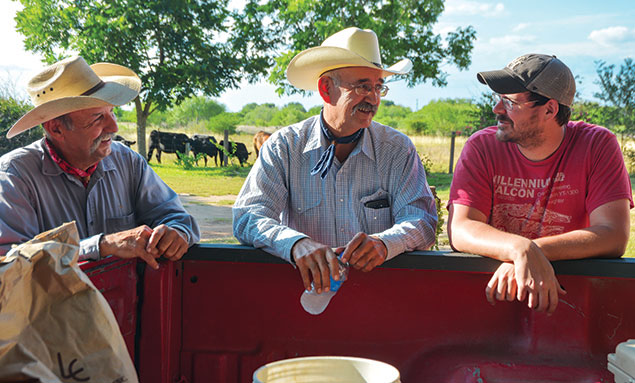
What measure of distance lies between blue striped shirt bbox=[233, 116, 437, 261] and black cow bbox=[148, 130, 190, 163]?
1839 cm

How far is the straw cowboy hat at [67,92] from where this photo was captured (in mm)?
2688

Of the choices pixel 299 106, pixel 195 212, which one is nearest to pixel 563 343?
pixel 195 212

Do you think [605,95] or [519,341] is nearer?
[519,341]

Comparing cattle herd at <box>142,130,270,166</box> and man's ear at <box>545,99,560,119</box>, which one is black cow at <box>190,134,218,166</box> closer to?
cattle herd at <box>142,130,270,166</box>

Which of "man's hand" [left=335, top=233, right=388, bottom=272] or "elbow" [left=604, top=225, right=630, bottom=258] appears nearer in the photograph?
"man's hand" [left=335, top=233, right=388, bottom=272]

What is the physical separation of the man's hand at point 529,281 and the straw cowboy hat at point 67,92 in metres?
1.73

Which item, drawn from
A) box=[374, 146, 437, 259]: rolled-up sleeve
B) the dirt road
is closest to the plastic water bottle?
box=[374, 146, 437, 259]: rolled-up sleeve

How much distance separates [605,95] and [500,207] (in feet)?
56.7

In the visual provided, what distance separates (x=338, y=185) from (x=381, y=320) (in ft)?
2.55

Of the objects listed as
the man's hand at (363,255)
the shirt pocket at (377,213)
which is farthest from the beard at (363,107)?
the man's hand at (363,255)

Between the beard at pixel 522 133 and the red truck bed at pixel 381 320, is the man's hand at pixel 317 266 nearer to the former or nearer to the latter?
the red truck bed at pixel 381 320

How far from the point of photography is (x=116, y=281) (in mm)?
2258

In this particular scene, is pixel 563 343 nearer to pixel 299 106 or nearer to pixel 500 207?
pixel 500 207

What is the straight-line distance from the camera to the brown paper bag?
4.75 feet
